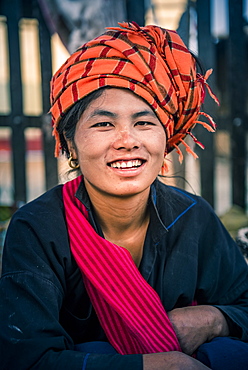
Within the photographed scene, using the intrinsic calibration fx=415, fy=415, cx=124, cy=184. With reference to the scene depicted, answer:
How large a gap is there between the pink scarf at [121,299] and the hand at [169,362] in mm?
163

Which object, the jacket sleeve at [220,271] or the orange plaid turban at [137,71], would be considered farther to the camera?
the jacket sleeve at [220,271]

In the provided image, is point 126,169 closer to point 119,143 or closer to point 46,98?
point 119,143

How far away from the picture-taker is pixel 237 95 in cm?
422

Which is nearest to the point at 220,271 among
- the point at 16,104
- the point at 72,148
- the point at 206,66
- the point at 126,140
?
the point at 126,140

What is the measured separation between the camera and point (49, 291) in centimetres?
159

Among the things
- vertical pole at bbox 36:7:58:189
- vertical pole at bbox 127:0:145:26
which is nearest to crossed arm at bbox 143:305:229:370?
vertical pole at bbox 36:7:58:189

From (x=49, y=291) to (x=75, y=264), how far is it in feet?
0.70

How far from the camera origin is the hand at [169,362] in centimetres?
145

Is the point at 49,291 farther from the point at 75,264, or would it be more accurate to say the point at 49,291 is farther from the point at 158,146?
the point at 158,146

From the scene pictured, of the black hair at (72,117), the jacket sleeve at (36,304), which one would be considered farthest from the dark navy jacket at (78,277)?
the black hair at (72,117)

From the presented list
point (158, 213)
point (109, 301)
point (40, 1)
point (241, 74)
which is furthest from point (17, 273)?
point (241, 74)

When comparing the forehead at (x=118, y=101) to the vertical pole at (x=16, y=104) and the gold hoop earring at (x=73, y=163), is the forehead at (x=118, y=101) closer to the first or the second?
the gold hoop earring at (x=73, y=163)

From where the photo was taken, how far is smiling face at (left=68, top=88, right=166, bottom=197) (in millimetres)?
1751

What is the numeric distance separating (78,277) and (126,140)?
62 cm
